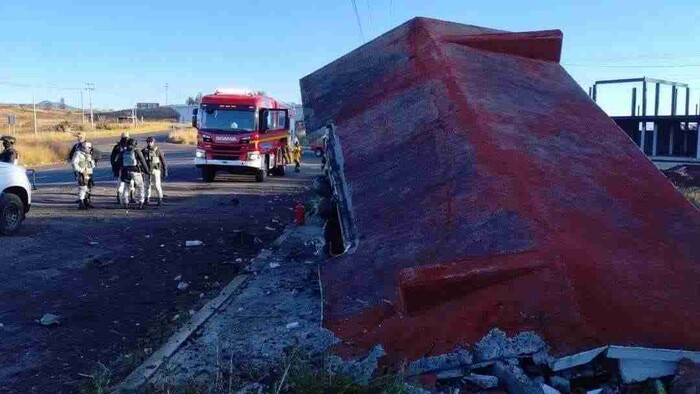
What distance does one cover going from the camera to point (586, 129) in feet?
20.9

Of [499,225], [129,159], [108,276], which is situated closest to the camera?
[499,225]

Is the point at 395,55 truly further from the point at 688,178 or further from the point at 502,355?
the point at 688,178

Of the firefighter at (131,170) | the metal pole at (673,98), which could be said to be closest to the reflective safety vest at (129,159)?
the firefighter at (131,170)

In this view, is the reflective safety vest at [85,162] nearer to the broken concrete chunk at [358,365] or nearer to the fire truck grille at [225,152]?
the fire truck grille at [225,152]

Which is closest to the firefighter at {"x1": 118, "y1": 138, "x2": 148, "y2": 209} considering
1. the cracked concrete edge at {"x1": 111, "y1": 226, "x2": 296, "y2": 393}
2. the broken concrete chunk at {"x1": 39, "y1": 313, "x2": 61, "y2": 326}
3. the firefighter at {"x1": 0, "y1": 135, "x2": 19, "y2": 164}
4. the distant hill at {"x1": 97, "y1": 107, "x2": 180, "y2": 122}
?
the firefighter at {"x1": 0, "y1": 135, "x2": 19, "y2": 164}

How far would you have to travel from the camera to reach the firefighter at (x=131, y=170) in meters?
13.7

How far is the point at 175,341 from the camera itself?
17.6ft

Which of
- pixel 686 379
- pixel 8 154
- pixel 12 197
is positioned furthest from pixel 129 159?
pixel 686 379

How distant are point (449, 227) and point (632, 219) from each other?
1301 mm

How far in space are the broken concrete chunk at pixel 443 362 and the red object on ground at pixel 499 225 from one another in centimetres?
7

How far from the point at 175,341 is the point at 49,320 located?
171 centimetres

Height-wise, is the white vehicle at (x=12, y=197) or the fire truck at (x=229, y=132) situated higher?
the fire truck at (x=229, y=132)

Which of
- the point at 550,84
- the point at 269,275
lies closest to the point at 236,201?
the point at 269,275

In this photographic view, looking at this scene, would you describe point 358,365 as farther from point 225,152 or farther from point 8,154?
point 225,152
